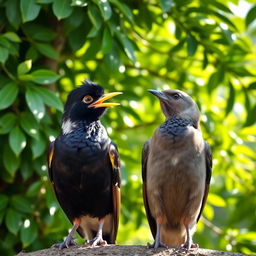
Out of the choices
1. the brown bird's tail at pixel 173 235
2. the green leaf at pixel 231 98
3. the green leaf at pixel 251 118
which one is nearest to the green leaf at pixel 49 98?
the brown bird's tail at pixel 173 235

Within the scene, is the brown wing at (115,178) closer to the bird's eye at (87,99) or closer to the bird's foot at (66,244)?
the bird's eye at (87,99)

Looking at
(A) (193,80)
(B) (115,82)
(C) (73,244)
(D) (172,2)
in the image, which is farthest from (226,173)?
(C) (73,244)

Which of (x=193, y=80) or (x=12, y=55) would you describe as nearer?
(x=12, y=55)

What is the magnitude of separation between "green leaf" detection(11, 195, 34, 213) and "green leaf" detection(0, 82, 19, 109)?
50.1 inches

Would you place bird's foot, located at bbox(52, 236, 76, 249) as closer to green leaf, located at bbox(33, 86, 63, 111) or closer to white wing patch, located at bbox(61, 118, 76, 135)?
white wing patch, located at bbox(61, 118, 76, 135)

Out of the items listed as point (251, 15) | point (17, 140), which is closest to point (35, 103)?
point (17, 140)

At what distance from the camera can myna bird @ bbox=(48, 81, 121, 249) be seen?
6.77 metres

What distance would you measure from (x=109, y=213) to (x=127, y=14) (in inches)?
81.7

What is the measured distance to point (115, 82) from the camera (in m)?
8.70

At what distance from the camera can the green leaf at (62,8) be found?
6.99 m

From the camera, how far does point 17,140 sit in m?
7.09

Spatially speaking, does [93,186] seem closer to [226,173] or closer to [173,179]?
[173,179]

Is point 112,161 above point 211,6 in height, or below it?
below

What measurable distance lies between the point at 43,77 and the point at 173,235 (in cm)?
210
